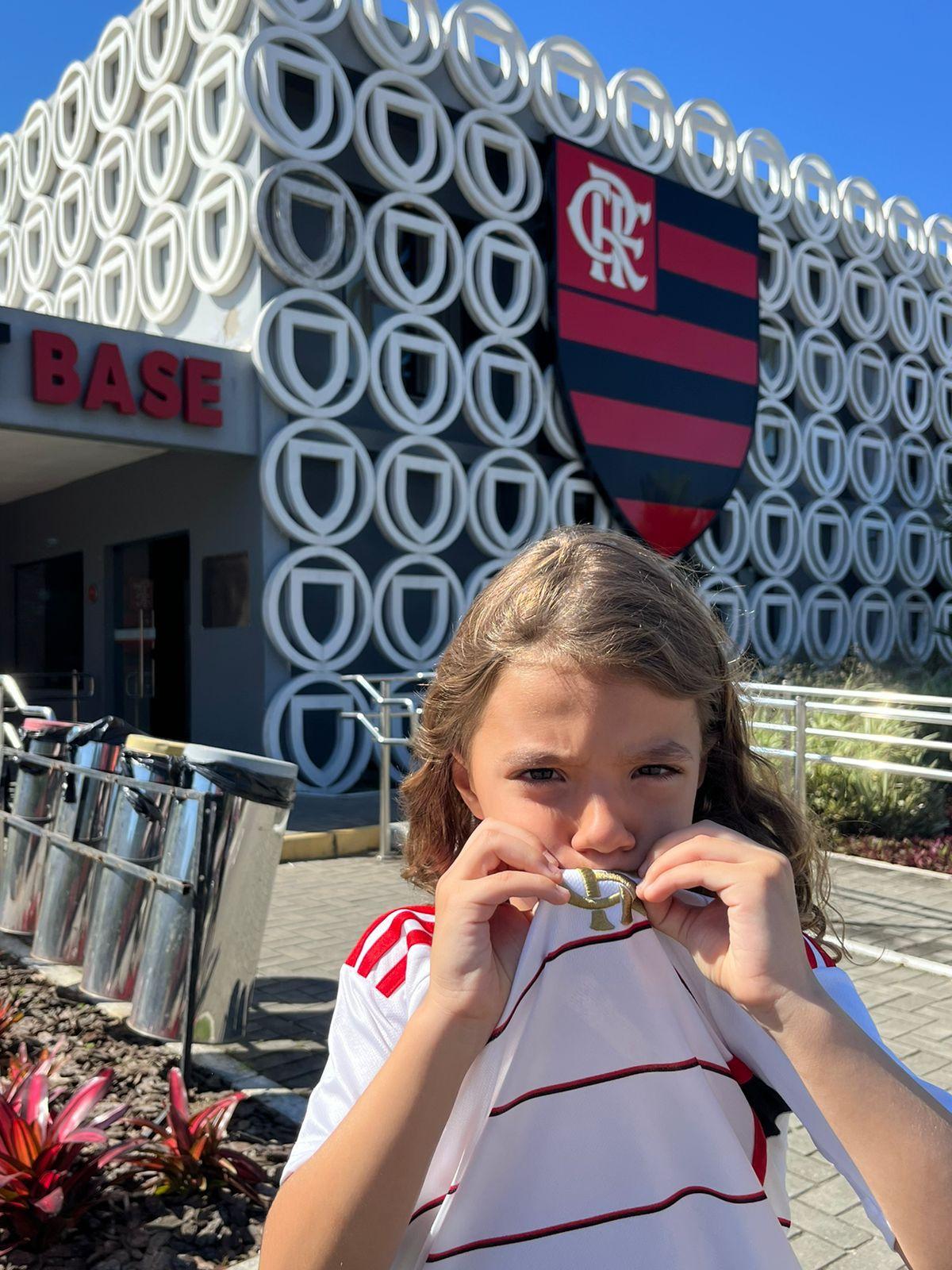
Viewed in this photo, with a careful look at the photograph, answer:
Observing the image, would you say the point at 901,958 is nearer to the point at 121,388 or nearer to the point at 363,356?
the point at 121,388

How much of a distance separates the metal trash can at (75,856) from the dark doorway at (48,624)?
10.2m

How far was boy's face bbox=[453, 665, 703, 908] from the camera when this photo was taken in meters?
1.19

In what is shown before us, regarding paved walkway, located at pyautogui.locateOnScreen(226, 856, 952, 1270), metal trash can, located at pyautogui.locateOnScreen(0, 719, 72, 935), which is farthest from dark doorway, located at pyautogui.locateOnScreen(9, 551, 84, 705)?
metal trash can, located at pyautogui.locateOnScreen(0, 719, 72, 935)

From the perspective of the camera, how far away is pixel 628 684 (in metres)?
1.24

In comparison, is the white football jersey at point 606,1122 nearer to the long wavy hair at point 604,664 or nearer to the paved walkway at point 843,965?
the long wavy hair at point 604,664

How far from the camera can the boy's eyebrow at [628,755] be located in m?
1.21

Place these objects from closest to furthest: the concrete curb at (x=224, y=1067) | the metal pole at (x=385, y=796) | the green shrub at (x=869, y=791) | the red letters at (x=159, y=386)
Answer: the concrete curb at (x=224, y=1067) < the metal pole at (x=385, y=796) < the green shrub at (x=869, y=791) < the red letters at (x=159, y=386)

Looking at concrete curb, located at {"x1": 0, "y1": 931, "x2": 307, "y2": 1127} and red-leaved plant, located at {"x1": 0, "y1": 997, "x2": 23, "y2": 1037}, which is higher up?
red-leaved plant, located at {"x1": 0, "y1": 997, "x2": 23, "y2": 1037}

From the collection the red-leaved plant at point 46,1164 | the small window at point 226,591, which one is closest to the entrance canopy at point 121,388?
the small window at point 226,591

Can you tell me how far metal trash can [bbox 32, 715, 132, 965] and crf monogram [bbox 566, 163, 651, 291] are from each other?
1057 centimetres

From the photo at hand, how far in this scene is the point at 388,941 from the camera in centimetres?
131

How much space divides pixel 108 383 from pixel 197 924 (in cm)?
756

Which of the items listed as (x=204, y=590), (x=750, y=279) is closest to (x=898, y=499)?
(x=750, y=279)

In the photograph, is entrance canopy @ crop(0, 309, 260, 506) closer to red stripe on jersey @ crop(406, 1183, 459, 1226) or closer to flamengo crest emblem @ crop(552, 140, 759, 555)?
flamengo crest emblem @ crop(552, 140, 759, 555)
